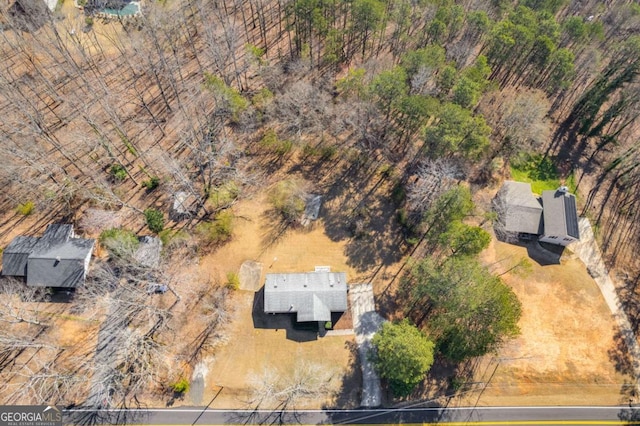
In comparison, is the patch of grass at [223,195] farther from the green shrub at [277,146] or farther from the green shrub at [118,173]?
the green shrub at [118,173]

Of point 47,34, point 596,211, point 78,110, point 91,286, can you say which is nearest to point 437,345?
point 596,211

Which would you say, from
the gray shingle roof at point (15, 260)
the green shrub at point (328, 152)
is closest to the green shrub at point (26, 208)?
the gray shingle roof at point (15, 260)

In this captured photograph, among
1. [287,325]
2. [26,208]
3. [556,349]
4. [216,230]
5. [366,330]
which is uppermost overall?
[26,208]

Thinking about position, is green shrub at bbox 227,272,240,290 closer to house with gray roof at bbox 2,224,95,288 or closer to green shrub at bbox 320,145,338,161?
house with gray roof at bbox 2,224,95,288

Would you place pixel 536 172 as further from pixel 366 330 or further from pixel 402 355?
pixel 402 355

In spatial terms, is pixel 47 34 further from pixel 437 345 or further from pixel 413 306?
pixel 437 345

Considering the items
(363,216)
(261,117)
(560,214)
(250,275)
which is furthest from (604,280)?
(261,117)
